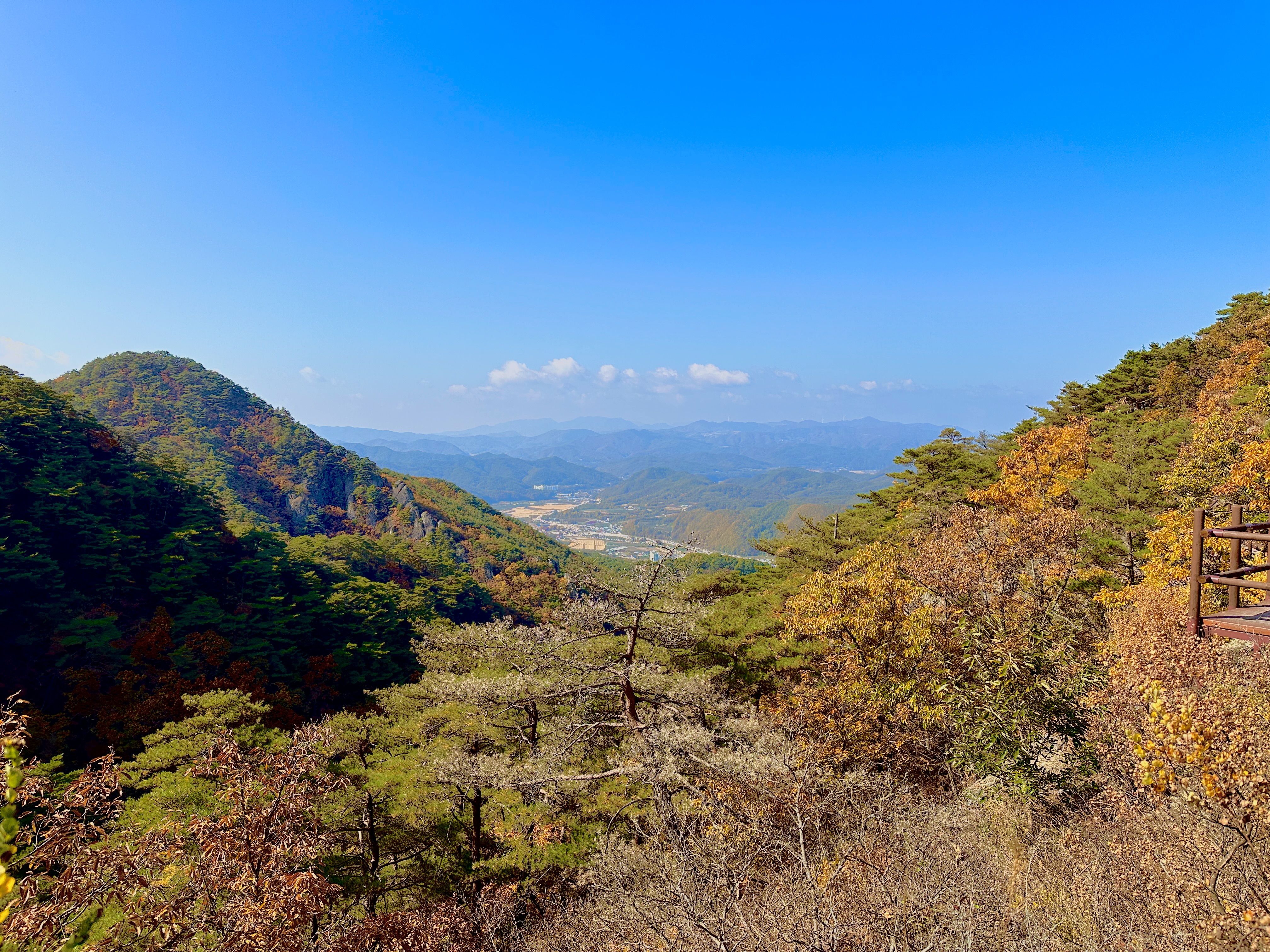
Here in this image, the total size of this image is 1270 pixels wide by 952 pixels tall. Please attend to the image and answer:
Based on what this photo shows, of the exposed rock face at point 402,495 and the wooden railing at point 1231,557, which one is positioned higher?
the wooden railing at point 1231,557

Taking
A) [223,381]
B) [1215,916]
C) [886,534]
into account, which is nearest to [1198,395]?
[886,534]

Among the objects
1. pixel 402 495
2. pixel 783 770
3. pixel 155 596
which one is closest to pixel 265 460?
pixel 402 495

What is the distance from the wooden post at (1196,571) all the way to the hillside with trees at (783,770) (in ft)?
0.90

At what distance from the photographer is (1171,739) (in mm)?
3438

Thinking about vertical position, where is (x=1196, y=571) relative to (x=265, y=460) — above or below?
above

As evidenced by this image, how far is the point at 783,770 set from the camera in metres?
8.16

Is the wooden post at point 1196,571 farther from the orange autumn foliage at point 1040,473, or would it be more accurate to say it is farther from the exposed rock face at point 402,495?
the exposed rock face at point 402,495

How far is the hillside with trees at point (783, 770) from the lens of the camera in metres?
4.31

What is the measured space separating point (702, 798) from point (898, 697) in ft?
15.2

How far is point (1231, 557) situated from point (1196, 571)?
67 cm

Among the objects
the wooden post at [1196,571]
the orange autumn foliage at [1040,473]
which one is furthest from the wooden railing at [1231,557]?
the orange autumn foliage at [1040,473]

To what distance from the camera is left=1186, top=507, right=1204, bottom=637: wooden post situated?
554 centimetres

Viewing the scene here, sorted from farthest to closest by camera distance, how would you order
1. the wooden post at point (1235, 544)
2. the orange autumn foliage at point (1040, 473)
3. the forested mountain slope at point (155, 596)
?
the forested mountain slope at point (155, 596) < the orange autumn foliage at point (1040, 473) < the wooden post at point (1235, 544)

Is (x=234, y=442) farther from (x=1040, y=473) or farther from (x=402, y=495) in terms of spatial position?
(x=1040, y=473)
